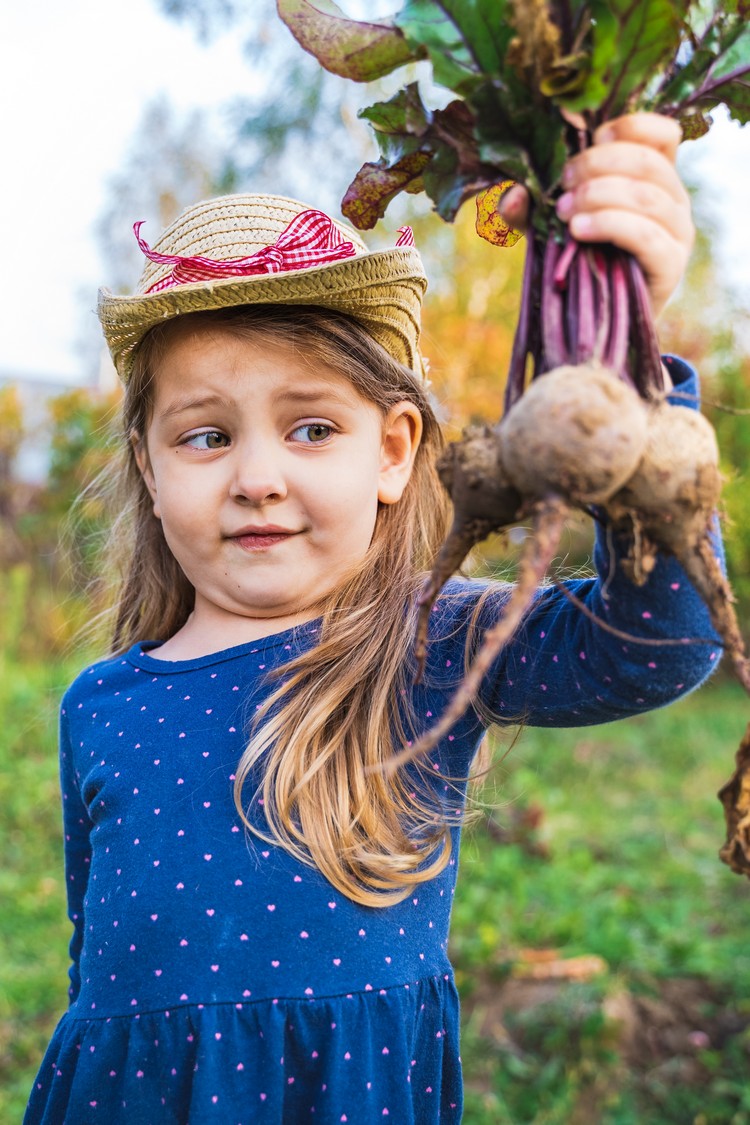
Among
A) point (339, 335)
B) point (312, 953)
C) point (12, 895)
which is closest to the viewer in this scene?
point (312, 953)

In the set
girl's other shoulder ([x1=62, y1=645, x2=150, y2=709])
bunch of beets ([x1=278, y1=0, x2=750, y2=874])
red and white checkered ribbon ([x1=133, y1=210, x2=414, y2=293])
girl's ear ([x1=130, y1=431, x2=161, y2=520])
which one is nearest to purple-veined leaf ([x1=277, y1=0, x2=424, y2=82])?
bunch of beets ([x1=278, y1=0, x2=750, y2=874])

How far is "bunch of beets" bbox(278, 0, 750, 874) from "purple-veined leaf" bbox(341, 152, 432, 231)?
36 mm

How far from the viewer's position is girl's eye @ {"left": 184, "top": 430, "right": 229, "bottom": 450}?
1.77 metres

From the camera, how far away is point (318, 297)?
1.72 m

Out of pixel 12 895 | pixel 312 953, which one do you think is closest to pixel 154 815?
pixel 312 953

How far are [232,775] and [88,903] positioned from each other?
15.4 inches

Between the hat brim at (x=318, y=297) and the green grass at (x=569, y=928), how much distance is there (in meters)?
0.93

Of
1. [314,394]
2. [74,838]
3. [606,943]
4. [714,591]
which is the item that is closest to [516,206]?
[714,591]

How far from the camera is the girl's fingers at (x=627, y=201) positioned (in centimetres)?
110

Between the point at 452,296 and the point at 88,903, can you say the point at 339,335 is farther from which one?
the point at 452,296

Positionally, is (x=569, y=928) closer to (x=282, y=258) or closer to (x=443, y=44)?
(x=282, y=258)

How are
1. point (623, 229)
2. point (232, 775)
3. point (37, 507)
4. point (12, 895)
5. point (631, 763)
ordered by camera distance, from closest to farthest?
point (623, 229)
point (232, 775)
point (12, 895)
point (631, 763)
point (37, 507)

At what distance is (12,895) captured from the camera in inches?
185

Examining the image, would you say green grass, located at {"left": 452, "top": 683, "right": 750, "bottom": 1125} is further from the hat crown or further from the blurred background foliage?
the hat crown
